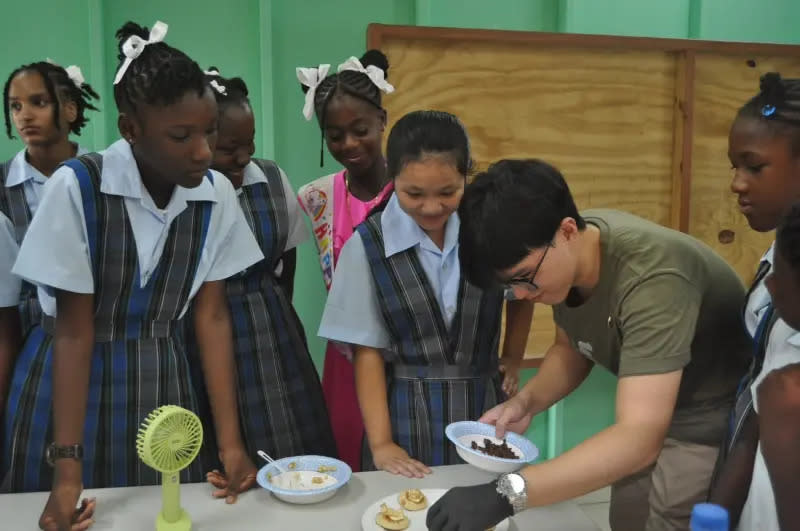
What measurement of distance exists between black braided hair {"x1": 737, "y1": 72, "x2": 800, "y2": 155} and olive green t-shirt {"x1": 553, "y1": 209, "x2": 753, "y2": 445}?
0.79 feet

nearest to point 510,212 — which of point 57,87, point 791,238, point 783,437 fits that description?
point 791,238

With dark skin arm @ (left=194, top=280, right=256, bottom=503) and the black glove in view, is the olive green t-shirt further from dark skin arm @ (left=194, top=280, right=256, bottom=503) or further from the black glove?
dark skin arm @ (left=194, top=280, right=256, bottom=503)

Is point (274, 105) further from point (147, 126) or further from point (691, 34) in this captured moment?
point (691, 34)

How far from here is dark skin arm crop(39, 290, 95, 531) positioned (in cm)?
118

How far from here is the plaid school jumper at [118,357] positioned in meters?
1.37

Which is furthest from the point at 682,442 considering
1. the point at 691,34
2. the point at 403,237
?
the point at 691,34

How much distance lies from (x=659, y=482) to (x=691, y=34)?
2.37m

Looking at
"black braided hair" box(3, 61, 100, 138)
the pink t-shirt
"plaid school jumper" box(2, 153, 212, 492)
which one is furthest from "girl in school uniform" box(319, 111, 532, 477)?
"black braided hair" box(3, 61, 100, 138)

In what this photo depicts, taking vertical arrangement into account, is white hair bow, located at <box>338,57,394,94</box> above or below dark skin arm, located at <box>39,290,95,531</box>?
above

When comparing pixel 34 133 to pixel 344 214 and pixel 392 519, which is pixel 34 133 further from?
pixel 392 519

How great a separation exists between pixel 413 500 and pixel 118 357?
0.67 meters

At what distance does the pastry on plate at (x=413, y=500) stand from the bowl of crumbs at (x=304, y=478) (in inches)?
4.7

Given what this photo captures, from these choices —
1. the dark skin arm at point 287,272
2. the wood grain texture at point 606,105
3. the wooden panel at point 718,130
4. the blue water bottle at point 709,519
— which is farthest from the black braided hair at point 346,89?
the wooden panel at point 718,130

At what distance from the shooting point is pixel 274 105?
8.70 ft
